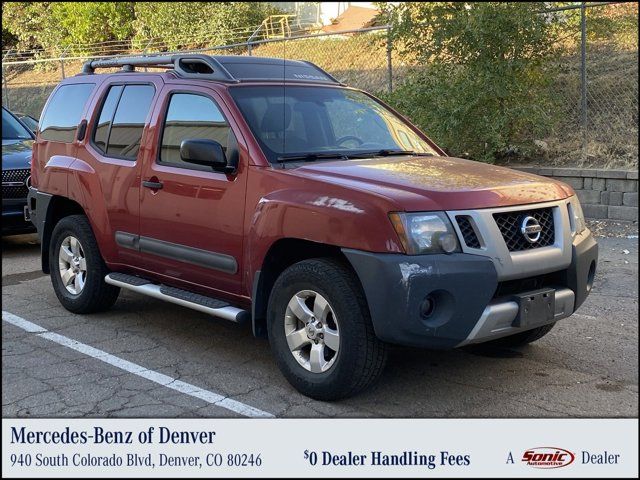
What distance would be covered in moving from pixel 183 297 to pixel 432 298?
191 cm

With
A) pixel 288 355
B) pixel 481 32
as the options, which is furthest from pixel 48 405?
pixel 481 32

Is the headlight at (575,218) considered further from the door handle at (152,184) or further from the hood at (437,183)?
the door handle at (152,184)

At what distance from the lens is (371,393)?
427 centimetres

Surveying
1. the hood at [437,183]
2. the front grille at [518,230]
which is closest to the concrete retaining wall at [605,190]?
the hood at [437,183]

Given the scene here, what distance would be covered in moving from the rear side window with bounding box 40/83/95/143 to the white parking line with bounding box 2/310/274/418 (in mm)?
1564

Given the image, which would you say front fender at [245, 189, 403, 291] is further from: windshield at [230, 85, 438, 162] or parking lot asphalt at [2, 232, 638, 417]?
parking lot asphalt at [2, 232, 638, 417]

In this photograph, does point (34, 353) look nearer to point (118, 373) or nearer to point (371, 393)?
point (118, 373)

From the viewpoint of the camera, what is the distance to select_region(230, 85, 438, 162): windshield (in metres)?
4.67

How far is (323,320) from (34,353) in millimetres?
2289

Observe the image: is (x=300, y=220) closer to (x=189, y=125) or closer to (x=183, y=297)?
(x=183, y=297)

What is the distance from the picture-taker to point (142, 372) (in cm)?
468

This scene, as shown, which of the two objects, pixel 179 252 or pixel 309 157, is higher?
pixel 309 157

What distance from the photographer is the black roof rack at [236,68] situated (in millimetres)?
5023

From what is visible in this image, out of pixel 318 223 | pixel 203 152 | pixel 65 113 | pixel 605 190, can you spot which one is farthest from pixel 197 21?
pixel 605 190
